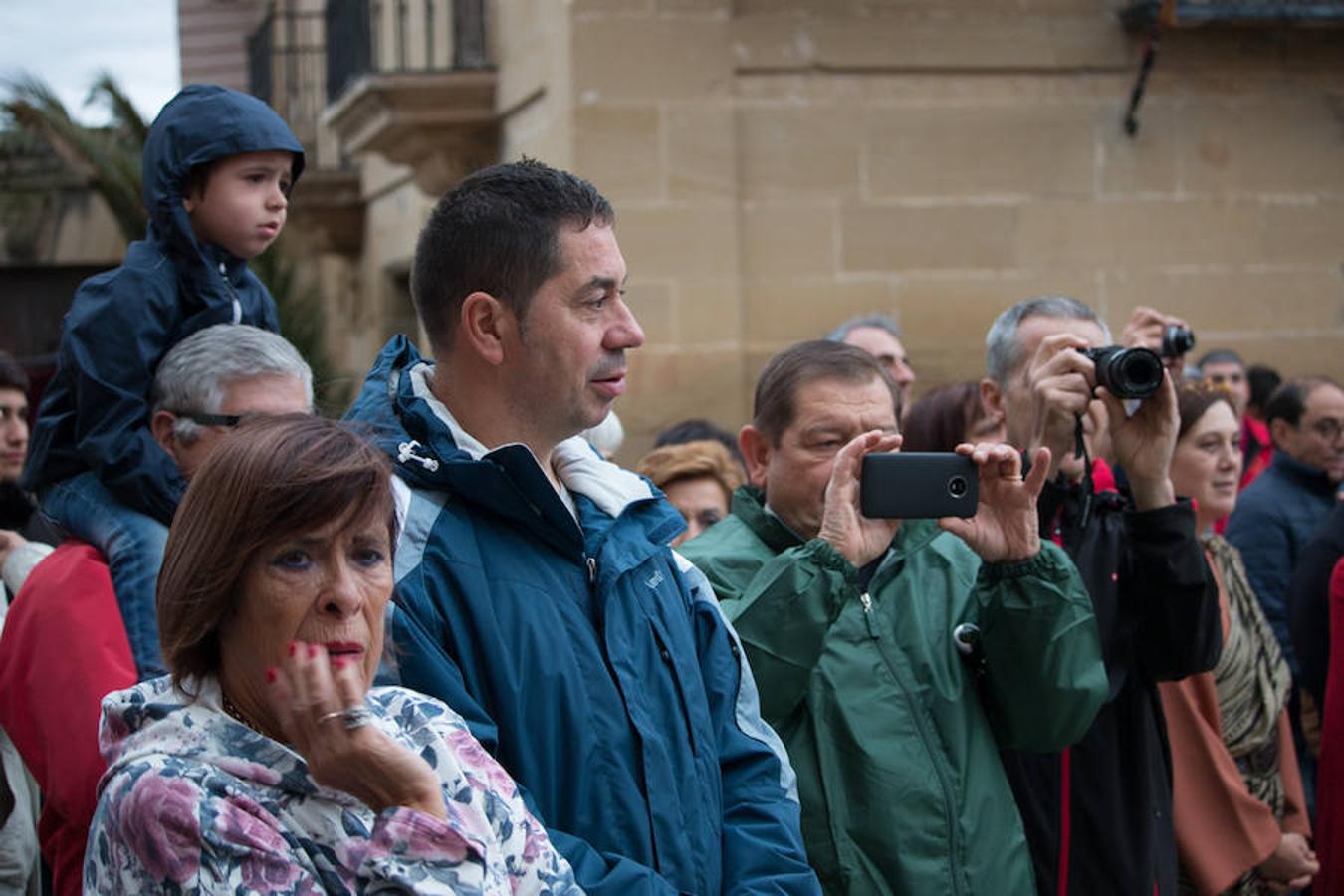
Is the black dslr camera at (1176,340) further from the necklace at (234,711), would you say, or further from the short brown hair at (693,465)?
the necklace at (234,711)

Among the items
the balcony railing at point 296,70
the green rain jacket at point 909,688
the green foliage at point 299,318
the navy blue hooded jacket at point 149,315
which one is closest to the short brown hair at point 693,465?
the navy blue hooded jacket at point 149,315

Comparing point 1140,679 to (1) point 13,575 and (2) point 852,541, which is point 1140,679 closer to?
(2) point 852,541

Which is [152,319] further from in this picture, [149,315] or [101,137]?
[101,137]

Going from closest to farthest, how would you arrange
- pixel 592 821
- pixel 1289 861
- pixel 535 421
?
pixel 592 821 < pixel 535 421 < pixel 1289 861

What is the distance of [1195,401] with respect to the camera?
5.02m

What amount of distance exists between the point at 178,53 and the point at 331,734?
1531 centimetres

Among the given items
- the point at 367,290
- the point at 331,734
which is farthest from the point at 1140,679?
the point at 367,290

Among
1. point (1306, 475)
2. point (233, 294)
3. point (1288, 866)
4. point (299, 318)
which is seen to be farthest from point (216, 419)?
point (299, 318)

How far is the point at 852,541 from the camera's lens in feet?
10.4

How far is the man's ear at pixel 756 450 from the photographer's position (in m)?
3.63

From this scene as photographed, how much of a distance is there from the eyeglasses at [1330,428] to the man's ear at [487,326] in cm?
445

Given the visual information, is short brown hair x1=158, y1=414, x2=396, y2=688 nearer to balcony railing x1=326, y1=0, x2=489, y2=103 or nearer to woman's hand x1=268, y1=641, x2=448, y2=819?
woman's hand x1=268, y1=641, x2=448, y2=819

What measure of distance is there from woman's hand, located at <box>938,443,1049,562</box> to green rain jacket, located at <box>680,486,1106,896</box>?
0.04 m

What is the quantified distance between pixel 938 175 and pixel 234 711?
5870 mm
